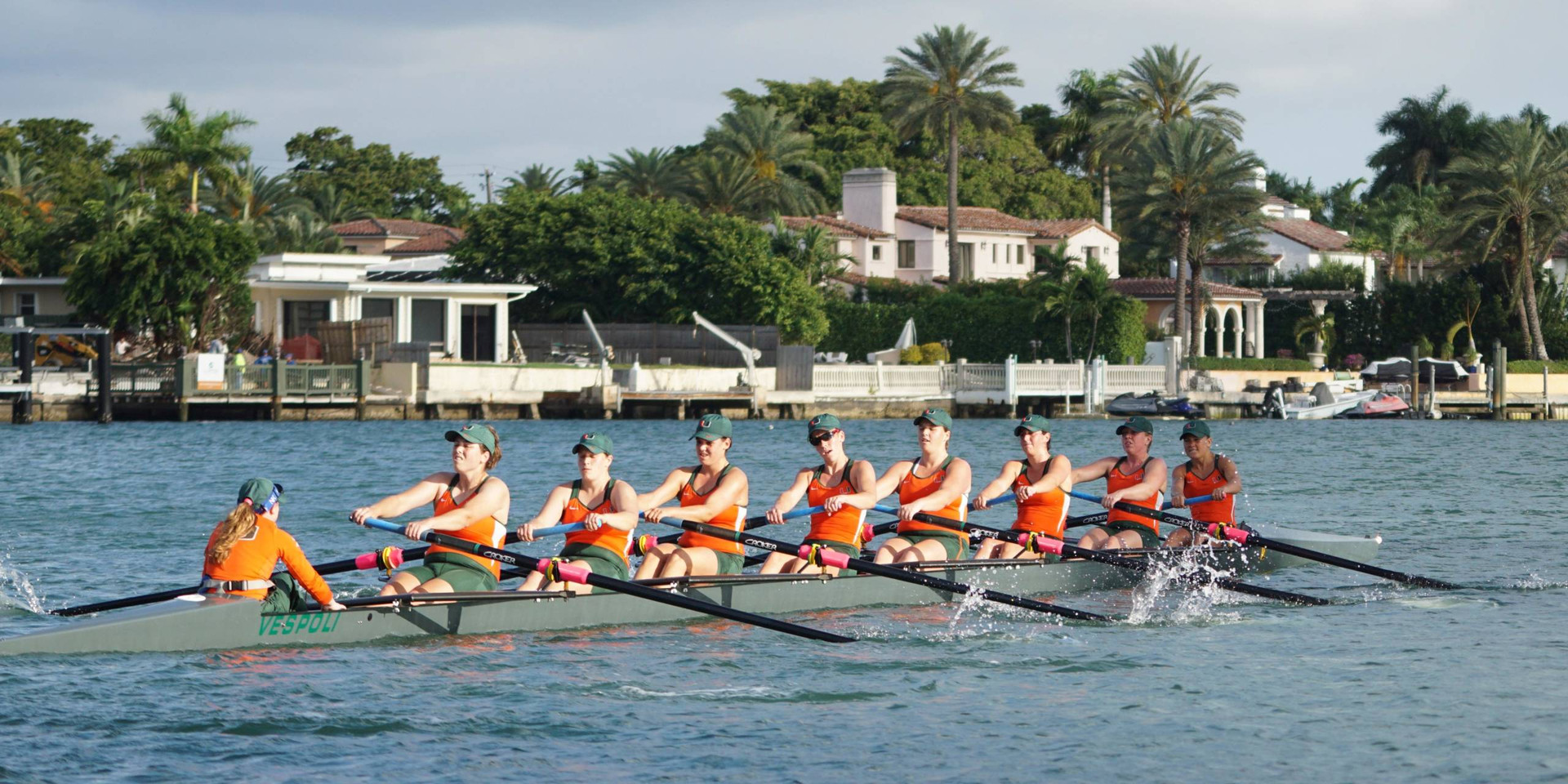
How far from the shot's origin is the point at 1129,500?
653 inches

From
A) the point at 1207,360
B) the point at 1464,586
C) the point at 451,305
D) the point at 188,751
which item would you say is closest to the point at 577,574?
the point at 188,751

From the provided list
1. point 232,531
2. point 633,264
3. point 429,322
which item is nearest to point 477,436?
point 232,531

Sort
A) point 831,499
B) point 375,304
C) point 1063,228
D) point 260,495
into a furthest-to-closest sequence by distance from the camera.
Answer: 1. point 1063,228
2. point 375,304
3. point 831,499
4. point 260,495

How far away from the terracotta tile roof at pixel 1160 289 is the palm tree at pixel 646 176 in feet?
65.9

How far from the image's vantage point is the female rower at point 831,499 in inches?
583

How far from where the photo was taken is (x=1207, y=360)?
64562mm

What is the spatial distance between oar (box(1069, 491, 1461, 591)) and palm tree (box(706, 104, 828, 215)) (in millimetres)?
62344

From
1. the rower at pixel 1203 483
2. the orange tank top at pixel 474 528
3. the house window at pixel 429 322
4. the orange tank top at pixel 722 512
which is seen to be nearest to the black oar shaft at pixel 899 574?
the orange tank top at pixel 722 512

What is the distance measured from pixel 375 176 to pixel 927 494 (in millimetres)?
85256

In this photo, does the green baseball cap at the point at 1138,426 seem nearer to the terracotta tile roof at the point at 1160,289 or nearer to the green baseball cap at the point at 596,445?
the green baseball cap at the point at 596,445

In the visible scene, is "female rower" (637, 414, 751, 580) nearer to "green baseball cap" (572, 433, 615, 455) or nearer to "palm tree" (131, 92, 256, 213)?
"green baseball cap" (572, 433, 615, 455)

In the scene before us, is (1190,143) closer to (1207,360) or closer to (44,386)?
(1207,360)

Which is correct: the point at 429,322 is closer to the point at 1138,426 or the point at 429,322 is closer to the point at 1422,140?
the point at 1138,426

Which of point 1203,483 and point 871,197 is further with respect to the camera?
point 871,197
